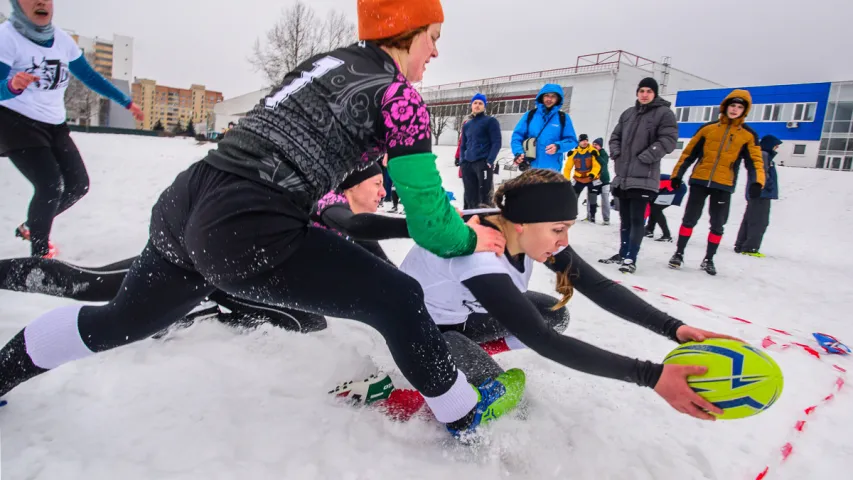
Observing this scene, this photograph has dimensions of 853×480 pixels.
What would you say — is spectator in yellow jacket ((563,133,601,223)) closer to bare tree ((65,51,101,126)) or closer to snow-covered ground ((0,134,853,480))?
snow-covered ground ((0,134,853,480))

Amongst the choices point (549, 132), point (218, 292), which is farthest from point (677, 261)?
point (218, 292)

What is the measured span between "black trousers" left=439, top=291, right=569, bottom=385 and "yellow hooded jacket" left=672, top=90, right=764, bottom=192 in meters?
3.95

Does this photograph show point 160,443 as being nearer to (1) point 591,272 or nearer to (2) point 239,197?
(2) point 239,197

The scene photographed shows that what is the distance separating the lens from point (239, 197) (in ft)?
4.25

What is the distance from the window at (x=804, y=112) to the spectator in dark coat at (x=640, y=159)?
32062 mm

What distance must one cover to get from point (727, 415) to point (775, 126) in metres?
36.6

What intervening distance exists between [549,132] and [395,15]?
5.07 m

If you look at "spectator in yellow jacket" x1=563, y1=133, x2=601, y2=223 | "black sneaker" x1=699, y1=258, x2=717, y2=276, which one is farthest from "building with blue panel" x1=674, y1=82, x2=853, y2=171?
"black sneaker" x1=699, y1=258, x2=717, y2=276

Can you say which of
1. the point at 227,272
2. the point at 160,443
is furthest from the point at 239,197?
the point at 160,443

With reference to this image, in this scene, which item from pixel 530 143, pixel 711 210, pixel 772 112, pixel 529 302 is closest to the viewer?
pixel 529 302

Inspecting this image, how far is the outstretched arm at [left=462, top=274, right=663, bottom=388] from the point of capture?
1631mm

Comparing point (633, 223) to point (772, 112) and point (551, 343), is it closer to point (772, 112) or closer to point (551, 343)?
point (551, 343)

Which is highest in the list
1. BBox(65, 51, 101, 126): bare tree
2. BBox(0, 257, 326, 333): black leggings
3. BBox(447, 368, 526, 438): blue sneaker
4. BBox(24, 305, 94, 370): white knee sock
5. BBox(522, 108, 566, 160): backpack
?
BBox(65, 51, 101, 126): bare tree

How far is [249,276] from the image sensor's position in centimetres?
136
